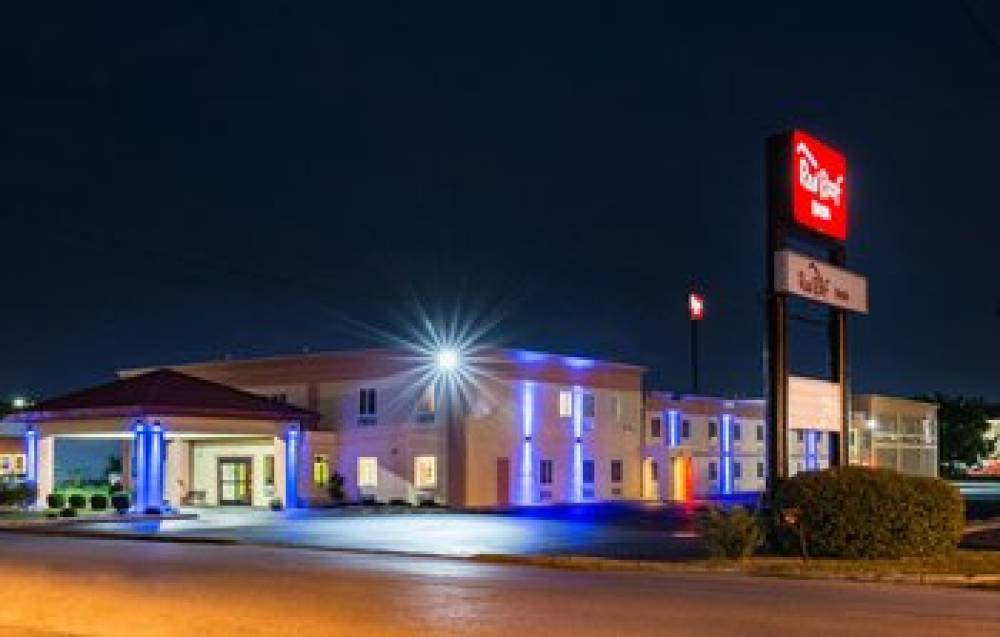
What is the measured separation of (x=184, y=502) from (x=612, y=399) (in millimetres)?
19378

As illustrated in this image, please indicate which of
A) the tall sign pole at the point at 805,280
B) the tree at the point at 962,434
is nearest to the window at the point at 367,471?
the tall sign pole at the point at 805,280

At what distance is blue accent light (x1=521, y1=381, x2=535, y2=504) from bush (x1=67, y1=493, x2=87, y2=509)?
57.5 feet

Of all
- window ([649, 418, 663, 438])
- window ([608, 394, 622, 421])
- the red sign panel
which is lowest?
window ([649, 418, 663, 438])

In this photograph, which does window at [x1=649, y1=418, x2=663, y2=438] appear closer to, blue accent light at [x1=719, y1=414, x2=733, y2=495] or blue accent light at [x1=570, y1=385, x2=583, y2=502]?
blue accent light at [x1=719, y1=414, x2=733, y2=495]

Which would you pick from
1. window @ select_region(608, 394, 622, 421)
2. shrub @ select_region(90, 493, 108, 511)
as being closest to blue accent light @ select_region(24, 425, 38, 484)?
shrub @ select_region(90, 493, 108, 511)

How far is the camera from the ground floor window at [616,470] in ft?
207

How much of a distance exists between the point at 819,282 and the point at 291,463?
2766cm

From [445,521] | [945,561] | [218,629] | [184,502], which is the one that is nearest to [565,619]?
[218,629]

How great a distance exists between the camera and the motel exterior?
164 ft

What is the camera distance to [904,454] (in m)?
90.5

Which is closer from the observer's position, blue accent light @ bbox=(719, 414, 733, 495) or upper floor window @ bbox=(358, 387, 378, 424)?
upper floor window @ bbox=(358, 387, 378, 424)

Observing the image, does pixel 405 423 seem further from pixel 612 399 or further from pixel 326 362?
pixel 612 399

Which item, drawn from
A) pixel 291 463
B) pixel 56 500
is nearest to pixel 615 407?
pixel 291 463

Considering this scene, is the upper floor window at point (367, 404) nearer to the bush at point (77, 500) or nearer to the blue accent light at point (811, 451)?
the bush at point (77, 500)
